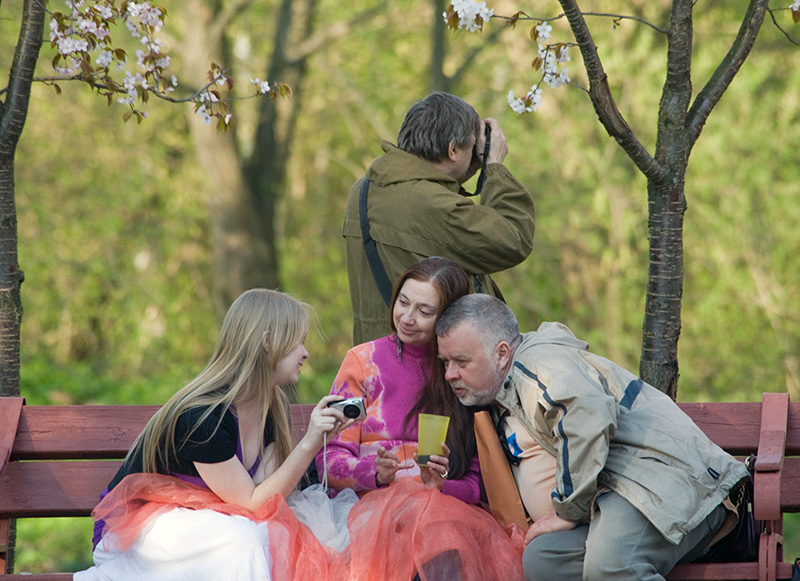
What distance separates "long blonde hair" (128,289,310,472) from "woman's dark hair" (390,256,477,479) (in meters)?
0.38

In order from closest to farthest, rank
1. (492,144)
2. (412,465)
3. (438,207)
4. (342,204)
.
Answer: (412,465) < (438,207) < (492,144) < (342,204)

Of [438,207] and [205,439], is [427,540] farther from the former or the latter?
[438,207]

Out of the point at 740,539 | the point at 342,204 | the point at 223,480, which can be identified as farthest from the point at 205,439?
the point at 342,204

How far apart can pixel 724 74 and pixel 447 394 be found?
1.64 meters

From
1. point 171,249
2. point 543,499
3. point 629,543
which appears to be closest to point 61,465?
point 543,499

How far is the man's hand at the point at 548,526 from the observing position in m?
3.00

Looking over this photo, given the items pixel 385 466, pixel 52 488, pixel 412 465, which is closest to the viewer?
pixel 385 466

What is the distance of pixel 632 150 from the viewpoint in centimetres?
353

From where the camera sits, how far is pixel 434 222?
3473 mm

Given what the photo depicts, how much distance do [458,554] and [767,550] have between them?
3.22ft

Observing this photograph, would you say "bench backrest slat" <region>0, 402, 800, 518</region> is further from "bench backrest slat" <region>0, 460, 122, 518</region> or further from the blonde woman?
the blonde woman

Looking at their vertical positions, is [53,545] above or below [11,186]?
below

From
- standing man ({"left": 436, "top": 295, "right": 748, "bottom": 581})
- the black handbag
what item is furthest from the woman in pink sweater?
the black handbag

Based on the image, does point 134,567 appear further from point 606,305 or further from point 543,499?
point 606,305
